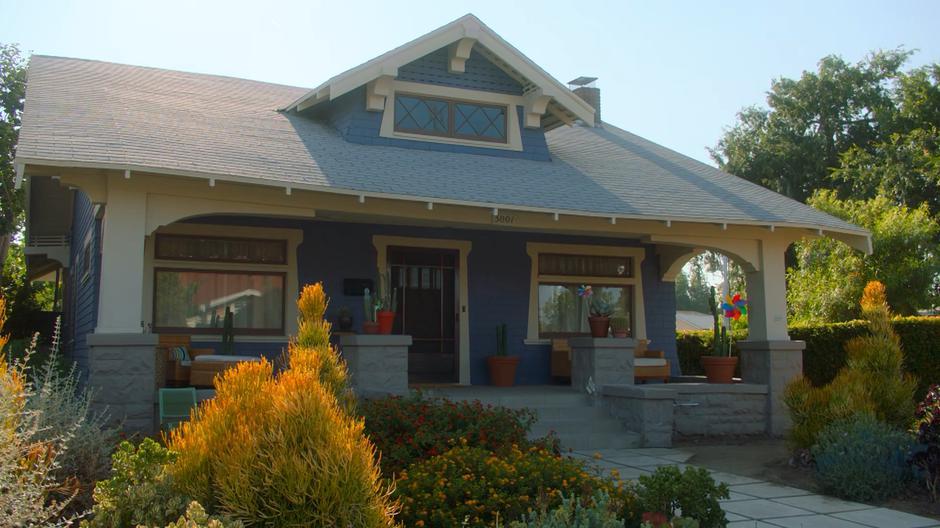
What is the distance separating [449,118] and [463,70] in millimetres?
736

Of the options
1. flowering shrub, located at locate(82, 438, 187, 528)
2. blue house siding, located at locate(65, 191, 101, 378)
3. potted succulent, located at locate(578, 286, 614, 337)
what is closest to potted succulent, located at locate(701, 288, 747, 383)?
potted succulent, located at locate(578, 286, 614, 337)

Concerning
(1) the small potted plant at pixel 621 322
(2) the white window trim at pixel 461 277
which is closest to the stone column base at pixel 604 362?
(1) the small potted plant at pixel 621 322

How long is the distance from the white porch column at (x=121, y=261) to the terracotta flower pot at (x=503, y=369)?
531cm

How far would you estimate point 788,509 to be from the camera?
22.4ft

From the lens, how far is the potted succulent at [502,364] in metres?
12.3

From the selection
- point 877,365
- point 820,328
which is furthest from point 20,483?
point 820,328

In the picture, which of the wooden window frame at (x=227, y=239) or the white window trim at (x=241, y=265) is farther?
the wooden window frame at (x=227, y=239)

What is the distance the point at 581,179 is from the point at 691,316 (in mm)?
37175

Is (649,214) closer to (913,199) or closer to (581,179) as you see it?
(581,179)

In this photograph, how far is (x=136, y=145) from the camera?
9.12 m

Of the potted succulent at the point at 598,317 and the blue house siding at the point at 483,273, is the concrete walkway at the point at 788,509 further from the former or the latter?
the blue house siding at the point at 483,273

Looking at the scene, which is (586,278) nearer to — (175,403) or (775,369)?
(775,369)

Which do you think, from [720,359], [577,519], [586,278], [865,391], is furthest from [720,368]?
[577,519]

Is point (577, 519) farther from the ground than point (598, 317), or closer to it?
closer to it
